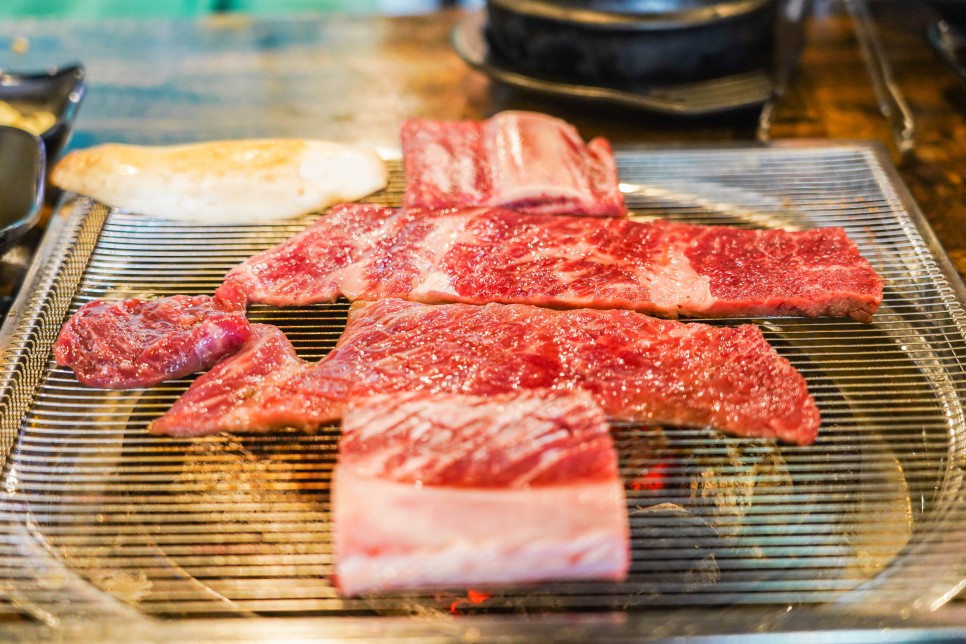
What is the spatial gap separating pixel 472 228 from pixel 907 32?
3948 millimetres

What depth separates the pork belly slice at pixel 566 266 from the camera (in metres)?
2.75

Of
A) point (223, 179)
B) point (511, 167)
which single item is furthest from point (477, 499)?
point (223, 179)

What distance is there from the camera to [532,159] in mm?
3309

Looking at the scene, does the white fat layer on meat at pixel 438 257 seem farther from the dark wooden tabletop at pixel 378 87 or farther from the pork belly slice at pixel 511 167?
the dark wooden tabletop at pixel 378 87

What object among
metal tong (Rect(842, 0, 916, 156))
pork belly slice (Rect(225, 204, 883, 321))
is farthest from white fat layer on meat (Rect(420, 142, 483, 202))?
metal tong (Rect(842, 0, 916, 156))

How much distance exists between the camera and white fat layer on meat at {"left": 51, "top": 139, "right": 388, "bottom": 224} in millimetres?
3223

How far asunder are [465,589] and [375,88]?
3.44 m

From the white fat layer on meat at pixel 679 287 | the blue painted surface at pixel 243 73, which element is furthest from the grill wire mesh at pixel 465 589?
the blue painted surface at pixel 243 73

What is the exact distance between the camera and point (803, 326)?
2.78m

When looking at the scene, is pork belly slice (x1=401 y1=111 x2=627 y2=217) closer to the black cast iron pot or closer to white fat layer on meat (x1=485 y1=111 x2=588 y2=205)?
white fat layer on meat (x1=485 y1=111 x2=588 y2=205)

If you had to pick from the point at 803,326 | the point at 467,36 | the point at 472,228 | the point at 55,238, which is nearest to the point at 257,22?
the point at 467,36

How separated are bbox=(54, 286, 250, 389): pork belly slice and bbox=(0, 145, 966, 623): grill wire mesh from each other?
0.24ft

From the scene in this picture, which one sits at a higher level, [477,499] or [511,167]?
[511,167]

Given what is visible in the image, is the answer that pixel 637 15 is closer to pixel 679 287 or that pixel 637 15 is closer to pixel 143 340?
pixel 679 287
